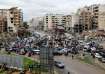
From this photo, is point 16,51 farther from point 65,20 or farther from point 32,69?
point 65,20

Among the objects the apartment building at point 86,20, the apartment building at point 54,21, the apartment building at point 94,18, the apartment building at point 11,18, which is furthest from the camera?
the apartment building at point 54,21

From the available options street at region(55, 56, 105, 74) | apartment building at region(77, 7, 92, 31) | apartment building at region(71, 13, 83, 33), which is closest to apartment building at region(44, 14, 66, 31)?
apartment building at region(71, 13, 83, 33)

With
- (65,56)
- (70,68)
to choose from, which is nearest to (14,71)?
(70,68)

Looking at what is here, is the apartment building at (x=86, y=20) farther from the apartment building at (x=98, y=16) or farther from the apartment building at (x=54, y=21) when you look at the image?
the apartment building at (x=54, y=21)

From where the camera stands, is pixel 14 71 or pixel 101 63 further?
pixel 101 63

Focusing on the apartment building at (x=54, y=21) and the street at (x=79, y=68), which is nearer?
the street at (x=79, y=68)

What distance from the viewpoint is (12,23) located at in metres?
98.4

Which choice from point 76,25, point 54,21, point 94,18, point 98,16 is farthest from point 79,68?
point 54,21

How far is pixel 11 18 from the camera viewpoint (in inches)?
4006

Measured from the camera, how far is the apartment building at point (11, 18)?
96375 millimetres

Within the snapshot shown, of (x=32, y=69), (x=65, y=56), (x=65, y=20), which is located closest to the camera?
(x=32, y=69)

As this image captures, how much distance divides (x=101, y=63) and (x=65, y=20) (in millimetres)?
110103

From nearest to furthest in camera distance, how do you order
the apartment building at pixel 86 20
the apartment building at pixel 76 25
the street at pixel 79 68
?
1. the street at pixel 79 68
2. the apartment building at pixel 86 20
3. the apartment building at pixel 76 25

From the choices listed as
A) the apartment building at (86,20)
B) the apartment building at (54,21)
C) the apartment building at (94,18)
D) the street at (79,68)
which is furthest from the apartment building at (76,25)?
the street at (79,68)
